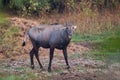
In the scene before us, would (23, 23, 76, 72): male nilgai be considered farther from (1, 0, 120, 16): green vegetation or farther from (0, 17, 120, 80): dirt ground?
(1, 0, 120, 16): green vegetation

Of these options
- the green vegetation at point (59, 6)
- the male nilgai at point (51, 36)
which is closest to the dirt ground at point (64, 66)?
the male nilgai at point (51, 36)

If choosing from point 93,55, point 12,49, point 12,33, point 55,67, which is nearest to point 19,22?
point 12,33

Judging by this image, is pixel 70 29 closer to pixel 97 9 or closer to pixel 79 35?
pixel 79 35

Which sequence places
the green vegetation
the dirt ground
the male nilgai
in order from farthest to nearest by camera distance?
the green vegetation → the male nilgai → the dirt ground

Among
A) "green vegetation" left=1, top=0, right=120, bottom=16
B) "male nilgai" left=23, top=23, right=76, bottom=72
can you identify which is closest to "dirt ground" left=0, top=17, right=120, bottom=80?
"male nilgai" left=23, top=23, right=76, bottom=72

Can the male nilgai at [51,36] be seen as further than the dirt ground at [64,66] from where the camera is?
Yes

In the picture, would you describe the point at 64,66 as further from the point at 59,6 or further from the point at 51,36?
the point at 59,6

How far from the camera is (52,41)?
1148 cm

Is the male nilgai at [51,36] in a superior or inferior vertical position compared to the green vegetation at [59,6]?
superior

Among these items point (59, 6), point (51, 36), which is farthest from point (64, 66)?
point (59, 6)

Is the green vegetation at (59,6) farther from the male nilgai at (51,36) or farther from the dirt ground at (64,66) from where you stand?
the male nilgai at (51,36)

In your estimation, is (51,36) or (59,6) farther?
(59,6)

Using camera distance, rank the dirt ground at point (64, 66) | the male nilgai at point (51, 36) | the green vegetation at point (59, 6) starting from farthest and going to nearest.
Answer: the green vegetation at point (59, 6), the male nilgai at point (51, 36), the dirt ground at point (64, 66)

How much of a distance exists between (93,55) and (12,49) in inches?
112
